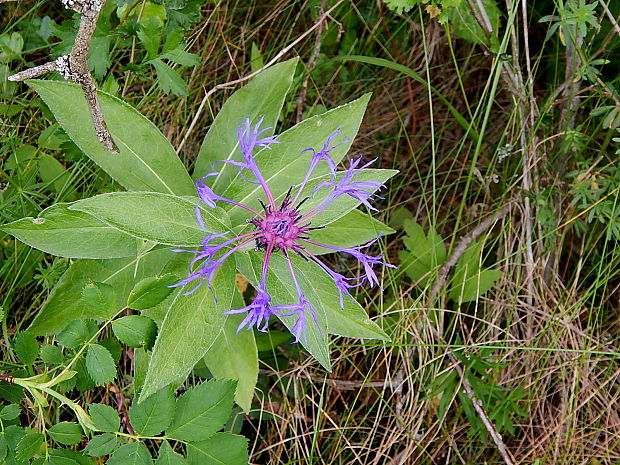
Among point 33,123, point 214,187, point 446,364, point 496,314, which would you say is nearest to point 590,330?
point 496,314

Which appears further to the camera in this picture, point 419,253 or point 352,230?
point 419,253

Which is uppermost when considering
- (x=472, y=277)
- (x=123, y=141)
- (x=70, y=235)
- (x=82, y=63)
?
(x=82, y=63)

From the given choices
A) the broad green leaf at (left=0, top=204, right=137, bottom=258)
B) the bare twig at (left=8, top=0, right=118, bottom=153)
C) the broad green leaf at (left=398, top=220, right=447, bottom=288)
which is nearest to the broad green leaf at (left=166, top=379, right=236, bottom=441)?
the broad green leaf at (left=0, top=204, right=137, bottom=258)

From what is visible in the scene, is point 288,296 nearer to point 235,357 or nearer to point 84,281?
point 235,357

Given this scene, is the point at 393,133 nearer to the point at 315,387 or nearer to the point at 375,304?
the point at 375,304

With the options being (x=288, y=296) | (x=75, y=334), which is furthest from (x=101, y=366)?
(x=288, y=296)

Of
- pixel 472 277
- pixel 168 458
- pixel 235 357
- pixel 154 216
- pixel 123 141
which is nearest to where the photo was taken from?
pixel 154 216

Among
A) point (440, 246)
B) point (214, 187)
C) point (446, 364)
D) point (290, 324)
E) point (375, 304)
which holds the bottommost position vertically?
point (446, 364)
